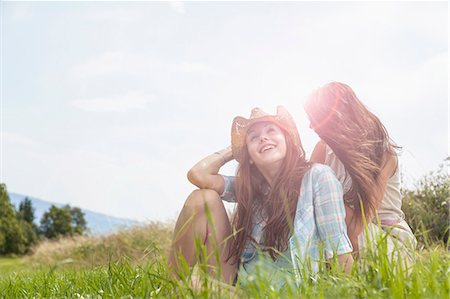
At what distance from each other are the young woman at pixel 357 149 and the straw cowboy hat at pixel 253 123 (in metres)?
0.28

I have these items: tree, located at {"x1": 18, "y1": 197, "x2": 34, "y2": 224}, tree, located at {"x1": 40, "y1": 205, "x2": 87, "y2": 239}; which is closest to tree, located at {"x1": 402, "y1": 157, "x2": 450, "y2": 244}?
tree, located at {"x1": 40, "y1": 205, "x2": 87, "y2": 239}

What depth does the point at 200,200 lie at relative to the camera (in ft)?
10.5

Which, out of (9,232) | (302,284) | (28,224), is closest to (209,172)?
(302,284)

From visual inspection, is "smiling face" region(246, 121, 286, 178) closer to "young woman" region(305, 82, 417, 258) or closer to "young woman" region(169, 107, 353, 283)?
"young woman" region(169, 107, 353, 283)

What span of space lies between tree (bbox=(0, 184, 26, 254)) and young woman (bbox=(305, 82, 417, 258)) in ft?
61.2

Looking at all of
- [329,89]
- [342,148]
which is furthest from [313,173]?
[329,89]

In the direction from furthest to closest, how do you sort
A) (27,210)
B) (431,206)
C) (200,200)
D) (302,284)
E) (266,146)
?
(27,210)
(431,206)
(266,146)
(200,200)
(302,284)

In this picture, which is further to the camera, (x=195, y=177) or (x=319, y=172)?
(x=195, y=177)

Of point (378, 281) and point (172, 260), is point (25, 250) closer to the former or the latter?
point (172, 260)

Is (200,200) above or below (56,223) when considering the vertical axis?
above

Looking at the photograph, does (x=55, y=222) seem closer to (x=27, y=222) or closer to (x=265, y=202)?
(x=27, y=222)

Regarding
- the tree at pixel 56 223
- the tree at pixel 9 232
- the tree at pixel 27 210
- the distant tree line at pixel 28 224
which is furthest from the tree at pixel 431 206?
the tree at pixel 27 210

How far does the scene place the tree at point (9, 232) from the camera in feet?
66.3

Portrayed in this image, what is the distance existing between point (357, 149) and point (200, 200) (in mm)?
1160
